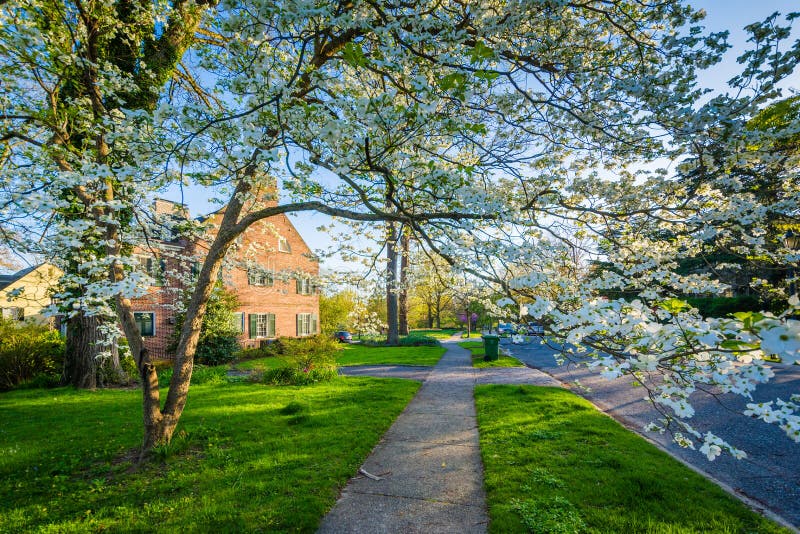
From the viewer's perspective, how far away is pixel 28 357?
10992 millimetres

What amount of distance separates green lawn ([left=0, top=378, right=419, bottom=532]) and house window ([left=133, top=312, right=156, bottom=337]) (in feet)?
33.0

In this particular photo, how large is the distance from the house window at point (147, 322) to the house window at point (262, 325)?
5.19 metres

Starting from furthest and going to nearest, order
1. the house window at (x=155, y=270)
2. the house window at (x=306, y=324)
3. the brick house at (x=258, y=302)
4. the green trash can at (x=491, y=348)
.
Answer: the house window at (x=306, y=324) < the brick house at (x=258, y=302) < the green trash can at (x=491, y=348) < the house window at (x=155, y=270)

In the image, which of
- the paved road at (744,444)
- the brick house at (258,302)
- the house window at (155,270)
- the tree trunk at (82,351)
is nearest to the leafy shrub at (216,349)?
the brick house at (258,302)

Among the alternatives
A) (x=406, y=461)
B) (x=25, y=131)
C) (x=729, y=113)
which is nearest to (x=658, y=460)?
(x=406, y=461)

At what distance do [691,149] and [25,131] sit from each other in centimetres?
894

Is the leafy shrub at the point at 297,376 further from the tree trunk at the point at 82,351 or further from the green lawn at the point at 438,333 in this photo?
the green lawn at the point at 438,333

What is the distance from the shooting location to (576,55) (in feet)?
15.4

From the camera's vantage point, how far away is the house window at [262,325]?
21703 mm

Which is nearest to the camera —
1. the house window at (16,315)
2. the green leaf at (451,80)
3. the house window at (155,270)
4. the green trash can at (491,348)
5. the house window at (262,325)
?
the green leaf at (451,80)

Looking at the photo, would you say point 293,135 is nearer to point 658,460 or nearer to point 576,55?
point 576,55

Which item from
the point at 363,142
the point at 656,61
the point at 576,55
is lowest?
the point at 363,142

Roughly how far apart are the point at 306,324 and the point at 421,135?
2415cm

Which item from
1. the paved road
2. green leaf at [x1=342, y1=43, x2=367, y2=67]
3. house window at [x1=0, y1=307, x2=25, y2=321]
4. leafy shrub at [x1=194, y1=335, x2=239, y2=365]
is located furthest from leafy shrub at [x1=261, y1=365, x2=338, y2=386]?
green leaf at [x1=342, y1=43, x2=367, y2=67]
